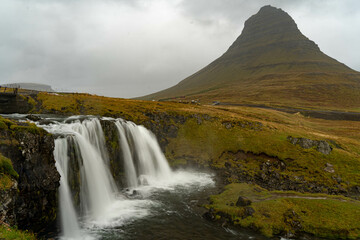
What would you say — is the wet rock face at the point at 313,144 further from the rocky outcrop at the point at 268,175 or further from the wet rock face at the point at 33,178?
the wet rock face at the point at 33,178

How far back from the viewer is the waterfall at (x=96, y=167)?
19016mm

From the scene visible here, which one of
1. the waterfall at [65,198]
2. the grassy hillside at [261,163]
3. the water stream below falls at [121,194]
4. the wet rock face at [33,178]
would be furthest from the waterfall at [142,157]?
the wet rock face at [33,178]

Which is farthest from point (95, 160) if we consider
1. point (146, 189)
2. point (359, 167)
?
point (359, 167)

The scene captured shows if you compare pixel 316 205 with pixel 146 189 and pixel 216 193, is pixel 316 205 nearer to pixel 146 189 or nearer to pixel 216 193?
pixel 216 193

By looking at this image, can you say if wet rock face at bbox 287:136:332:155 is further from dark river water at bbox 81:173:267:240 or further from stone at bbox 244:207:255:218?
stone at bbox 244:207:255:218

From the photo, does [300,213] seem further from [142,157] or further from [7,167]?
[7,167]

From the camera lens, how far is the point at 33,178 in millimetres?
15719

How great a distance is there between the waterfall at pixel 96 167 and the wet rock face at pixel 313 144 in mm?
23943

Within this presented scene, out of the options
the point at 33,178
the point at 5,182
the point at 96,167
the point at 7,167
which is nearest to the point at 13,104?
the point at 96,167

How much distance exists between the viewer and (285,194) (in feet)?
75.4

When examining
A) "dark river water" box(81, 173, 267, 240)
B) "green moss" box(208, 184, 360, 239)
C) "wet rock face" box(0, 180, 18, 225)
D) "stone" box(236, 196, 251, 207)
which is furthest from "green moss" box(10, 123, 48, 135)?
"stone" box(236, 196, 251, 207)

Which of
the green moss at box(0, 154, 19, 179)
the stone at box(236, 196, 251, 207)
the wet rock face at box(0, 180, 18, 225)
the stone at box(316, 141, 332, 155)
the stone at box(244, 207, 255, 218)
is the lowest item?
the stone at box(244, 207, 255, 218)

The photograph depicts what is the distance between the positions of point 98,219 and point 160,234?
6390mm

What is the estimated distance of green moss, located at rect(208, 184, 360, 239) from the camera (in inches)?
689
